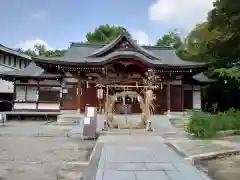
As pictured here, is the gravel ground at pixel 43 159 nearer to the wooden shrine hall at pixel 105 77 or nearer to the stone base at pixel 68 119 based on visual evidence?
the stone base at pixel 68 119

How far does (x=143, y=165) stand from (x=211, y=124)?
7898 mm

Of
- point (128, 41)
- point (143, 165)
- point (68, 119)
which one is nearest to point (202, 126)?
point (143, 165)

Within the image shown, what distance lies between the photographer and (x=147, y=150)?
31.7ft

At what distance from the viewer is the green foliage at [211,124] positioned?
13.8 m

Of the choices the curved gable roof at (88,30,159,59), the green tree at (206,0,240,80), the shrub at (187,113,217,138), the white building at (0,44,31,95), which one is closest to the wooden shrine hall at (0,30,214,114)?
the curved gable roof at (88,30,159,59)

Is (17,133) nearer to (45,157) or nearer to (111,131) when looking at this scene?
(111,131)

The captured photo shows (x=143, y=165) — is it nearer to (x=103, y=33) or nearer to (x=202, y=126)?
(x=202, y=126)

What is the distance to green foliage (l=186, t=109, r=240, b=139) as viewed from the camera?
13844mm

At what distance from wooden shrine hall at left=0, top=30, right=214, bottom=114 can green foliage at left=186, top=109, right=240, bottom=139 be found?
23.3 feet

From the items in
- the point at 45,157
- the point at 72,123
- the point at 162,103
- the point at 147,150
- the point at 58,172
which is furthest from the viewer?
the point at 162,103

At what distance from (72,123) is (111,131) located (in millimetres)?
6278

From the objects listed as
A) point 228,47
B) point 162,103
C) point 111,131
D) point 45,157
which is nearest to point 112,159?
point 45,157

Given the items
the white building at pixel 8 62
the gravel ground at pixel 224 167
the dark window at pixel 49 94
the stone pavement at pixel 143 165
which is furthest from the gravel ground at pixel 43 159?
the white building at pixel 8 62

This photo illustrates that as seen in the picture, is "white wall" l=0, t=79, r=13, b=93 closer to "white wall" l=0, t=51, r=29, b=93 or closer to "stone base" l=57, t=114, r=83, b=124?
"white wall" l=0, t=51, r=29, b=93
